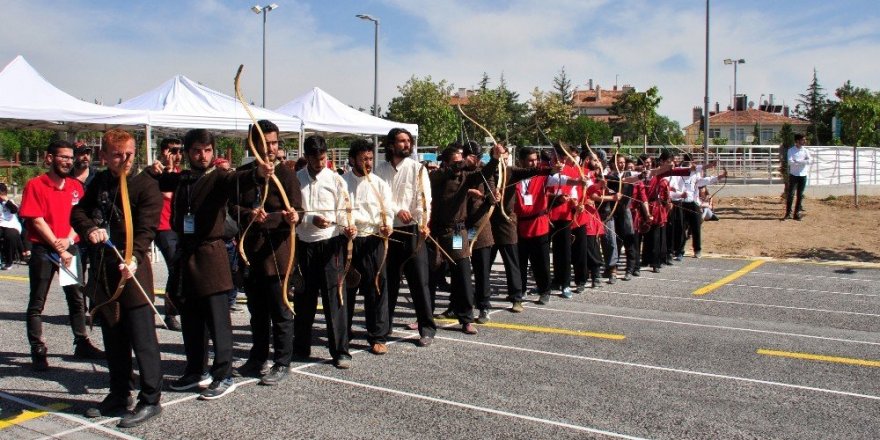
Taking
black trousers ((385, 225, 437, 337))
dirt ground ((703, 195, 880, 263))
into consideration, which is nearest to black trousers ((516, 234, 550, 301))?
black trousers ((385, 225, 437, 337))

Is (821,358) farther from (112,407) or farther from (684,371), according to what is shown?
(112,407)

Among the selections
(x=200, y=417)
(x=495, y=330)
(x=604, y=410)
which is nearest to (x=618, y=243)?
(x=495, y=330)

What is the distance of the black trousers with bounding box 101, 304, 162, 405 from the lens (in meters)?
4.93

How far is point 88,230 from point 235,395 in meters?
1.55

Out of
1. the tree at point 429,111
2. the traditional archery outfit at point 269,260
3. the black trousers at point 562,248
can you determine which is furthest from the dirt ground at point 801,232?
the tree at point 429,111

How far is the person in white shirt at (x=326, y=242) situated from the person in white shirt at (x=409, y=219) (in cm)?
61

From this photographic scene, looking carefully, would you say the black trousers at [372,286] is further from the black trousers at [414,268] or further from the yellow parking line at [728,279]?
the yellow parking line at [728,279]

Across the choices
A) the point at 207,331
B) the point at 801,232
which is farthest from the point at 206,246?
the point at 801,232

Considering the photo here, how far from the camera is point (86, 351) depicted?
6645mm

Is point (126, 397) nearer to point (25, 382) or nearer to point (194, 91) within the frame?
point (25, 382)

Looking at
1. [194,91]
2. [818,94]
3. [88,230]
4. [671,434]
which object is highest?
[818,94]

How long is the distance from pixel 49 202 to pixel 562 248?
585 cm

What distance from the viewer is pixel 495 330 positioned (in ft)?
25.7

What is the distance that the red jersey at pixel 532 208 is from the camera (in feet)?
29.6
